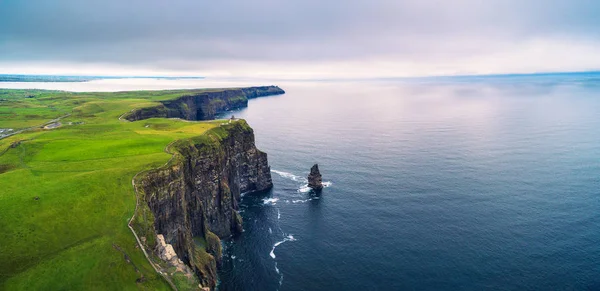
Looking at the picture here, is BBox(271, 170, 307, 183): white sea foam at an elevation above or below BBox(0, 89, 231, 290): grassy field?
below

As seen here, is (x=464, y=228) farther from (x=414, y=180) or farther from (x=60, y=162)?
(x=60, y=162)

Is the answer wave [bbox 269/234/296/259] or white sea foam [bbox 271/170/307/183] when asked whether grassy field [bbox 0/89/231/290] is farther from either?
white sea foam [bbox 271/170/307/183]

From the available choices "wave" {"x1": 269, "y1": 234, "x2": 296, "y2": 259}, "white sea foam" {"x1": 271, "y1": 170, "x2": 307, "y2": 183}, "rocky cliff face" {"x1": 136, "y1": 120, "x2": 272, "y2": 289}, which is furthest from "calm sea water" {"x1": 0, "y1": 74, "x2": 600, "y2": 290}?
"rocky cliff face" {"x1": 136, "y1": 120, "x2": 272, "y2": 289}

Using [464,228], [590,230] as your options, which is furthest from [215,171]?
[590,230]

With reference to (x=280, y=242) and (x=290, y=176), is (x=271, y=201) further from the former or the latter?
(x=280, y=242)

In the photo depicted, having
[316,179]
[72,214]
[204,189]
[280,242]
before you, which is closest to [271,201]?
[316,179]

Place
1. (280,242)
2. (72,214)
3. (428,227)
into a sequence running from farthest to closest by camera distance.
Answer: (428,227)
(280,242)
(72,214)

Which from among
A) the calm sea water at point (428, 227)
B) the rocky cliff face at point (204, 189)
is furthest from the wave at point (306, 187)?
the rocky cliff face at point (204, 189)
